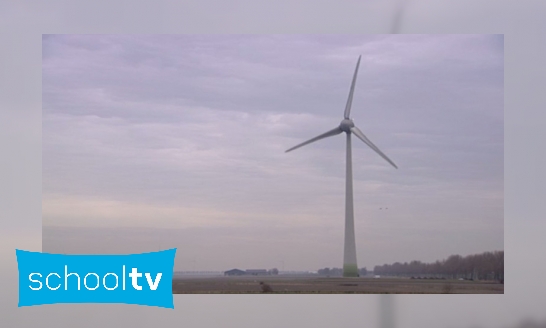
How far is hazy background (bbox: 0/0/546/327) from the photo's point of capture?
16.5m

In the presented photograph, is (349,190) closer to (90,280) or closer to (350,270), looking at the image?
(350,270)

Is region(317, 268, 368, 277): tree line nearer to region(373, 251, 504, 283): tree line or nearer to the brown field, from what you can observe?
the brown field

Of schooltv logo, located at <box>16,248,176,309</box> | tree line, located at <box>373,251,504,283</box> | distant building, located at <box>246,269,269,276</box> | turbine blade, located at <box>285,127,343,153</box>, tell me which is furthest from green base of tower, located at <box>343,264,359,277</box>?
schooltv logo, located at <box>16,248,176,309</box>

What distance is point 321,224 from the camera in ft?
55.5

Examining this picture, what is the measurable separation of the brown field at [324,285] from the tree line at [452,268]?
0.08 metres

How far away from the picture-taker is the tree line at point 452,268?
16766 millimetres

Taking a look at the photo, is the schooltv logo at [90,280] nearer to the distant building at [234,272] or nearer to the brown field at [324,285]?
the brown field at [324,285]

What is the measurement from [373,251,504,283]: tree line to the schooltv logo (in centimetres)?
278

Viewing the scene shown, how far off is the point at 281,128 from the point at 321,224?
1319 mm

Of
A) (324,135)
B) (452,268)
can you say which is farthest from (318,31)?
(452,268)

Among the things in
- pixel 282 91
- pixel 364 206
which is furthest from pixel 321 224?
pixel 282 91

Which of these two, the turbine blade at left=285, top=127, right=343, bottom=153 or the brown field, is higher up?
the turbine blade at left=285, top=127, right=343, bottom=153

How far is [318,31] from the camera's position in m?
16.6

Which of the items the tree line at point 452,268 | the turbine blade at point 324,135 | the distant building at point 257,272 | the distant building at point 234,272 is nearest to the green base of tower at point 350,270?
the tree line at point 452,268
